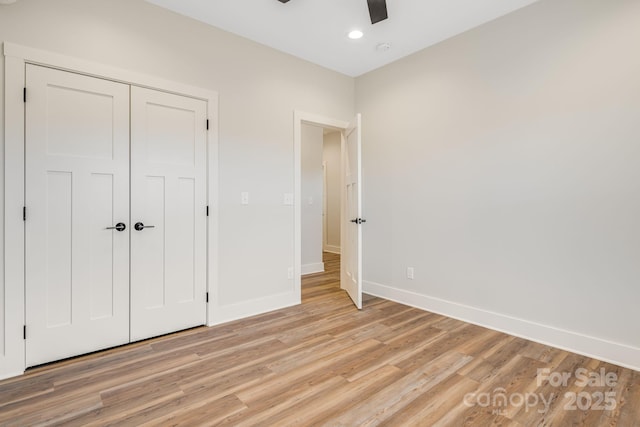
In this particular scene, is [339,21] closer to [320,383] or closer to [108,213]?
[108,213]

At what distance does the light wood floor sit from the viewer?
5.77ft

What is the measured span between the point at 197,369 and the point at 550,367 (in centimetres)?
246

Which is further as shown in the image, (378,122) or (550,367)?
(378,122)

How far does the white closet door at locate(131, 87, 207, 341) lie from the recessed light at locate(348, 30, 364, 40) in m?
1.56

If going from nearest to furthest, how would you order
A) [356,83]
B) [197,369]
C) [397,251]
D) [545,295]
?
[197,369] < [545,295] < [397,251] < [356,83]

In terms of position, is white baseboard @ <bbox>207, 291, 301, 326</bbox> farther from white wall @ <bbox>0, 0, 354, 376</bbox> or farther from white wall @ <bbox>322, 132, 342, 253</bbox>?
white wall @ <bbox>322, 132, 342, 253</bbox>

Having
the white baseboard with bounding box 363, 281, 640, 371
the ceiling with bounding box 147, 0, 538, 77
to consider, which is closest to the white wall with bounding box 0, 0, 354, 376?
the ceiling with bounding box 147, 0, 538, 77

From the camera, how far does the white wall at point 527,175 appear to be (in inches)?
92.7

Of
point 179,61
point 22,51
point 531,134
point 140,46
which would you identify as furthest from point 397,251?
point 22,51

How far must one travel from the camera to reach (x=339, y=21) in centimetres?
298

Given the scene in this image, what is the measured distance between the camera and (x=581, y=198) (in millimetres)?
2500

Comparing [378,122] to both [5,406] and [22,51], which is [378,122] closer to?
[22,51]

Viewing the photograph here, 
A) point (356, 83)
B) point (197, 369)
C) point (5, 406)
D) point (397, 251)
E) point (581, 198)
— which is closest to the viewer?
point (5, 406)

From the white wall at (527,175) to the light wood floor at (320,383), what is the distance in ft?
1.23
